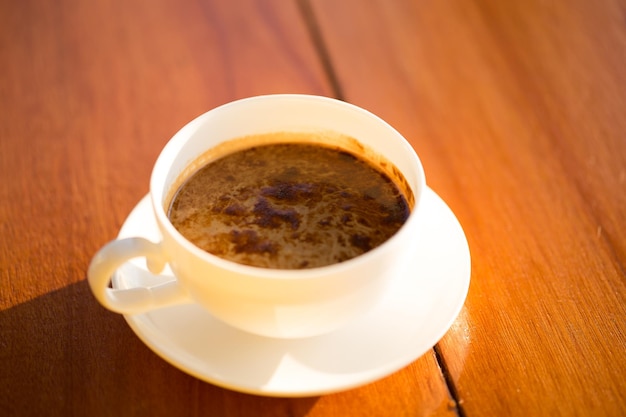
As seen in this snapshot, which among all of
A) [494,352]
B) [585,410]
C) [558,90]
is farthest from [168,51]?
[585,410]

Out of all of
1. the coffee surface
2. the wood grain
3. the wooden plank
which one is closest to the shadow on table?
the wood grain

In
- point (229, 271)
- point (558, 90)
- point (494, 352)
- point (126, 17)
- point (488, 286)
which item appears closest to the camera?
point (229, 271)

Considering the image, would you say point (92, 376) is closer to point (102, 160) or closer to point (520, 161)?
point (102, 160)

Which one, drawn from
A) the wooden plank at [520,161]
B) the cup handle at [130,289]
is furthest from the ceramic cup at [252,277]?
the wooden plank at [520,161]

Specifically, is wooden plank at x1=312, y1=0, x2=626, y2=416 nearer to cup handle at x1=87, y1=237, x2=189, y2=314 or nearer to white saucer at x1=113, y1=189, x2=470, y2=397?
white saucer at x1=113, y1=189, x2=470, y2=397

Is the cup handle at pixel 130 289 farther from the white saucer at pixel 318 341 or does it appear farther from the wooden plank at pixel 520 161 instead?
the wooden plank at pixel 520 161

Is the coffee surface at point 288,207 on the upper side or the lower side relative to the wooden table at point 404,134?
upper

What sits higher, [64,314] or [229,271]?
[229,271]

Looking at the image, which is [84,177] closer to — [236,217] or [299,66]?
[236,217]
